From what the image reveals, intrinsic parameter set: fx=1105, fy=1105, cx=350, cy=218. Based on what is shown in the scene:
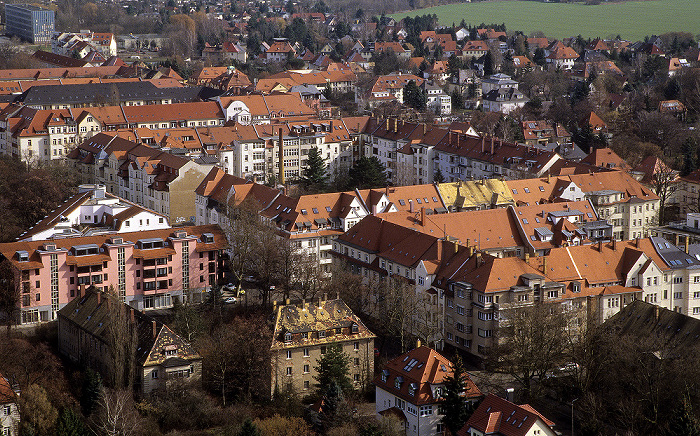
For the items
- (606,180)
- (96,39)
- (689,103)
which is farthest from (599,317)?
(96,39)

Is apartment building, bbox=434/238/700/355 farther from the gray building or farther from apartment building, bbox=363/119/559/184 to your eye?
the gray building

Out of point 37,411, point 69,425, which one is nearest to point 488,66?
point 37,411

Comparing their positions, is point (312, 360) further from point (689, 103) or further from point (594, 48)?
point (594, 48)

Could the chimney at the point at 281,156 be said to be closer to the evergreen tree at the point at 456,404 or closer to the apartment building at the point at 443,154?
the apartment building at the point at 443,154

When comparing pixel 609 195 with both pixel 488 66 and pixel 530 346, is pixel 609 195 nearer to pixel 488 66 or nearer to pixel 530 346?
pixel 530 346

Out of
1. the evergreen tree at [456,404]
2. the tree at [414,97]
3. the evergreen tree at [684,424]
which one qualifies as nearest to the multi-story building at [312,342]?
the evergreen tree at [456,404]

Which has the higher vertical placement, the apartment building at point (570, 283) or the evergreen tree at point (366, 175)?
the evergreen tree at point (366, 175)
